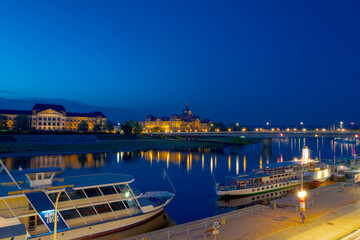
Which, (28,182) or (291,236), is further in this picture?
(28,182)

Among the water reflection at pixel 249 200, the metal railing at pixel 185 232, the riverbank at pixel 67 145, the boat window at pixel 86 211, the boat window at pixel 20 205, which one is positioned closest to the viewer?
the metal railing at pixel 185 232

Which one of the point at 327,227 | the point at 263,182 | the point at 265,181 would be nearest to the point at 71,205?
the point at 327,227

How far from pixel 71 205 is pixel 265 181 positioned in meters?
33.2

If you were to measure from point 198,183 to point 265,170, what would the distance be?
42.2ft

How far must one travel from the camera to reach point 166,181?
54.3 meters

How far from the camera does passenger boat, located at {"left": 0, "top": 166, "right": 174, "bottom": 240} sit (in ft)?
75.0

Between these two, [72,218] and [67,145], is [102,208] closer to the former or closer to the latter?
[72,218]

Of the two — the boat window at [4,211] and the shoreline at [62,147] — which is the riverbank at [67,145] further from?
the boat window at [4,211]

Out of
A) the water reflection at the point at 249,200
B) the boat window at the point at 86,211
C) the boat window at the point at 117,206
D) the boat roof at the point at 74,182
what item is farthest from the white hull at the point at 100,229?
the water reflection at the point at 249,200

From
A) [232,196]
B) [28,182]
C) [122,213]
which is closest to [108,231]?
[122,213]

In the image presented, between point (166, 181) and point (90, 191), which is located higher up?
point (90, 191)

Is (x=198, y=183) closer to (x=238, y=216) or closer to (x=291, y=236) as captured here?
(x=238, y=216)

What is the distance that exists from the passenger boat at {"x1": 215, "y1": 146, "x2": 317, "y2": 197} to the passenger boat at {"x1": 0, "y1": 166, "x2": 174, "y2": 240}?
1495cm

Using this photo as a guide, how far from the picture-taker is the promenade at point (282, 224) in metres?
22.0
